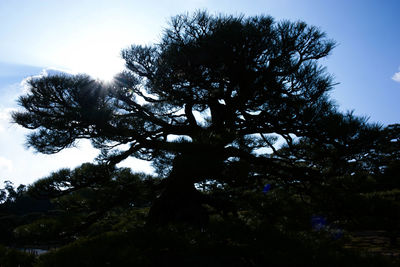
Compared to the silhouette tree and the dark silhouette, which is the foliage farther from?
the silhouette tree

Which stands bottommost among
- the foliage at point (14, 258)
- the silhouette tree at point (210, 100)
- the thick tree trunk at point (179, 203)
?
the foliage at point (14, 258)

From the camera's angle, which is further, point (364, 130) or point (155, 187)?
point (155, 187)

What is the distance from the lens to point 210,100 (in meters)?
4.08

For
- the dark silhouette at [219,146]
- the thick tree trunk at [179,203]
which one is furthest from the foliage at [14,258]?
the thick tree trunk at [179,203]

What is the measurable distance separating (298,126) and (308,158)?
77 centimetres

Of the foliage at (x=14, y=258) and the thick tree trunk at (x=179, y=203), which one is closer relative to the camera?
the foliage at (x=14, y=258)

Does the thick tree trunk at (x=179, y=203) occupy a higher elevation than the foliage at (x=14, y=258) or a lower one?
higher

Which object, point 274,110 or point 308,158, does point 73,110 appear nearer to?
point 274,110

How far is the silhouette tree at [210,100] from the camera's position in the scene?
3.39 m

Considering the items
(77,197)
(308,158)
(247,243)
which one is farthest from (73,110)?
(308,158)

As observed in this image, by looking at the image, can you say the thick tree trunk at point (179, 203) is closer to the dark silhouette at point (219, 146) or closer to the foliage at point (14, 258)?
the dark silhouette at point (219, 146)

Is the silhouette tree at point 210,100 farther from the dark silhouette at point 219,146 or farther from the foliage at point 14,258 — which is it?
the foliage at point 14,258

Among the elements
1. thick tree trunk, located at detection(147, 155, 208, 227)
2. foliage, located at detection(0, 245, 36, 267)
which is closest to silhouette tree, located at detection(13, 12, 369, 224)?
thick tree trunk, located at detection(147, 155, 208, 227)

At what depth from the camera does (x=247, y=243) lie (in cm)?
248
